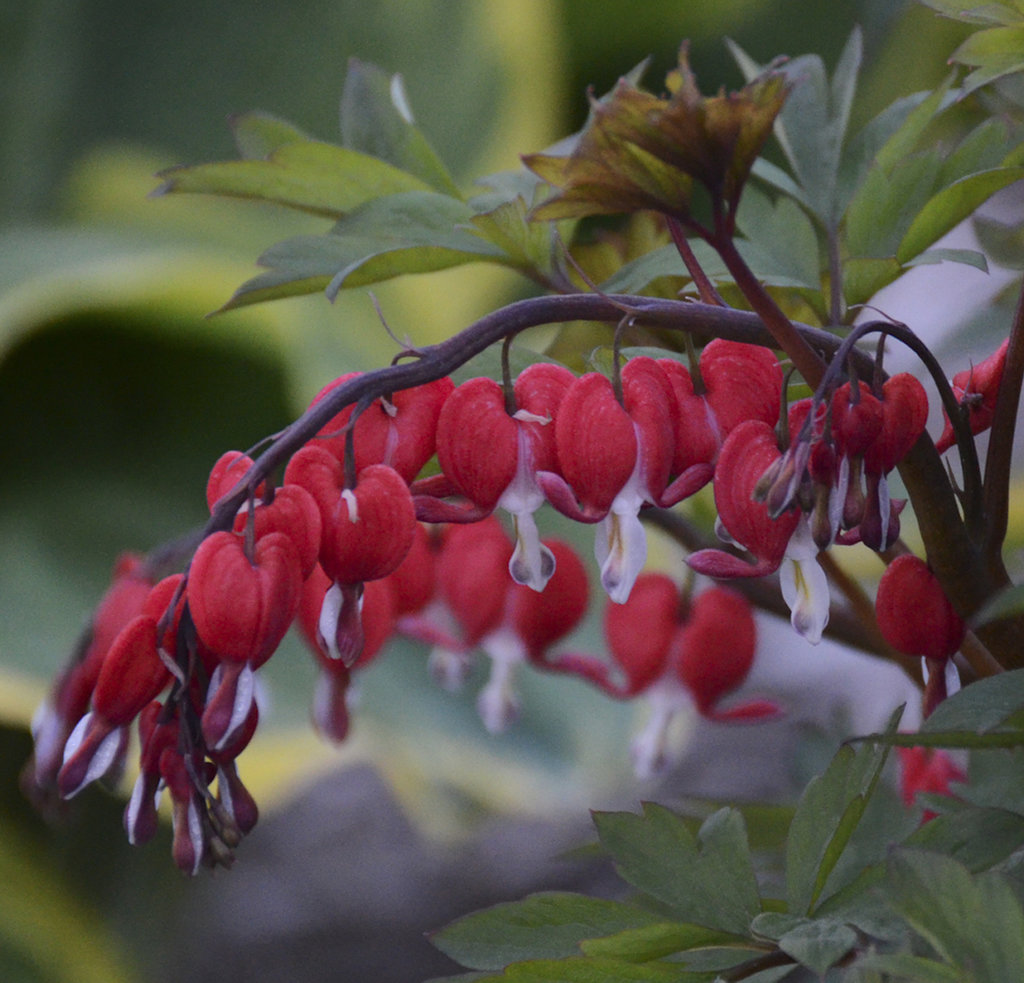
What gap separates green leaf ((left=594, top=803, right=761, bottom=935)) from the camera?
42cm

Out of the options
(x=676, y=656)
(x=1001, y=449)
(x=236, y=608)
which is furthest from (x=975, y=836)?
(x=676, y=656)

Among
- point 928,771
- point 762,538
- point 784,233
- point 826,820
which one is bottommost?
point 928,771

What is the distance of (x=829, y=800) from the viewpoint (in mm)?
419

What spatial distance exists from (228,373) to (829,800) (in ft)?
4.84

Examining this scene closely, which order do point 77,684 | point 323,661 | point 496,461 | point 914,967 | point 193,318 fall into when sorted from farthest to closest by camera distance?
1. point 193,318
2. point 323,661
3. point 77,684
4. point 496,461
5. point 914,967

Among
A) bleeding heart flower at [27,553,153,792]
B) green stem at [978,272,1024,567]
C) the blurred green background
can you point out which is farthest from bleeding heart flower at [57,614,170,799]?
the blurred green background

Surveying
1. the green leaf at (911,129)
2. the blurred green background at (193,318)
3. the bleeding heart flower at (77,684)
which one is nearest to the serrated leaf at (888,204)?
the green leaf at (911,129)

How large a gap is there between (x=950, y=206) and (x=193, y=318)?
1310mm

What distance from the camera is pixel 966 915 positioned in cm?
33

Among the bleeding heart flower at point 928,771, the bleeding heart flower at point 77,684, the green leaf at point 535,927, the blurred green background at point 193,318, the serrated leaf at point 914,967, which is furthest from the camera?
the blurred green background at point 193,318

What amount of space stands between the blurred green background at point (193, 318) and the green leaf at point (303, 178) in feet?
3.19

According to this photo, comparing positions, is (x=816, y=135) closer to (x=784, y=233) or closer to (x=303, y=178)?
(x=784, y=233)

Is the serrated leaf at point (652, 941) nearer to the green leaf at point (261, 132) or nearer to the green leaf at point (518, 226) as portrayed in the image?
the green leaf at point (518, 226)

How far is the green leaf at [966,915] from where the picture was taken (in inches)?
12.8
